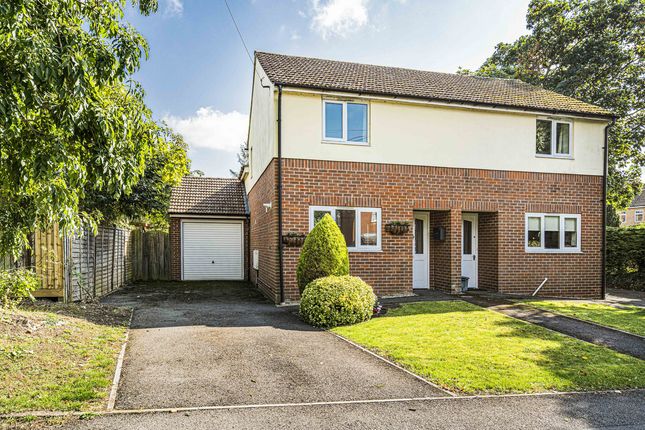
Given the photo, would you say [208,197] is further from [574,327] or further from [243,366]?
[574,327]

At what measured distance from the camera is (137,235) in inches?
703

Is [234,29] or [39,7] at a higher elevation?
[234,29]

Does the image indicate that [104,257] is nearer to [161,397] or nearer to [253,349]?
[253,349]

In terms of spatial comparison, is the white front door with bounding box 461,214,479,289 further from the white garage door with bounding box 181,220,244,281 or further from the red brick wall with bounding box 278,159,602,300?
the white garage door with bounding box 181,220,244,281

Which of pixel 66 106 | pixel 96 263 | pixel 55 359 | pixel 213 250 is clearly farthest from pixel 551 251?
pixel 96 263

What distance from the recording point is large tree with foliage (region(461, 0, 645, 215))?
802 inches

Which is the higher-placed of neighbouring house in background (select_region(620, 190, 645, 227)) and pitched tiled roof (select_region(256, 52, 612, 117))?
pitched tiled roof (select_region(256, 52, 612, 117))

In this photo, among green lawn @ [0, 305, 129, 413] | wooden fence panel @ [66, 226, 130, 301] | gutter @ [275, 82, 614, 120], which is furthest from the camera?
gutter @ [275, 82, 614, 120]

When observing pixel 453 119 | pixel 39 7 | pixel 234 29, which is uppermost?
pixel 234 29

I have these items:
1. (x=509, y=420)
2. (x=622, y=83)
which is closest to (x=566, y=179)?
(x=509, y=420)

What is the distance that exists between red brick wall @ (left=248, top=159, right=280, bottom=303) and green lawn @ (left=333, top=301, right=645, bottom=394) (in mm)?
3630

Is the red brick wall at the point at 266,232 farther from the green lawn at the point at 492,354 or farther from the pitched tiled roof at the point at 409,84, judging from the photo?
the green lawn at the point at 492,354

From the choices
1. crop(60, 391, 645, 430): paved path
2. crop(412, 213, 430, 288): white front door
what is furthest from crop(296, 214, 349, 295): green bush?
crop(60, 391, 645, 430): paved path

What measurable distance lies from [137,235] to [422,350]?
49.4ft
